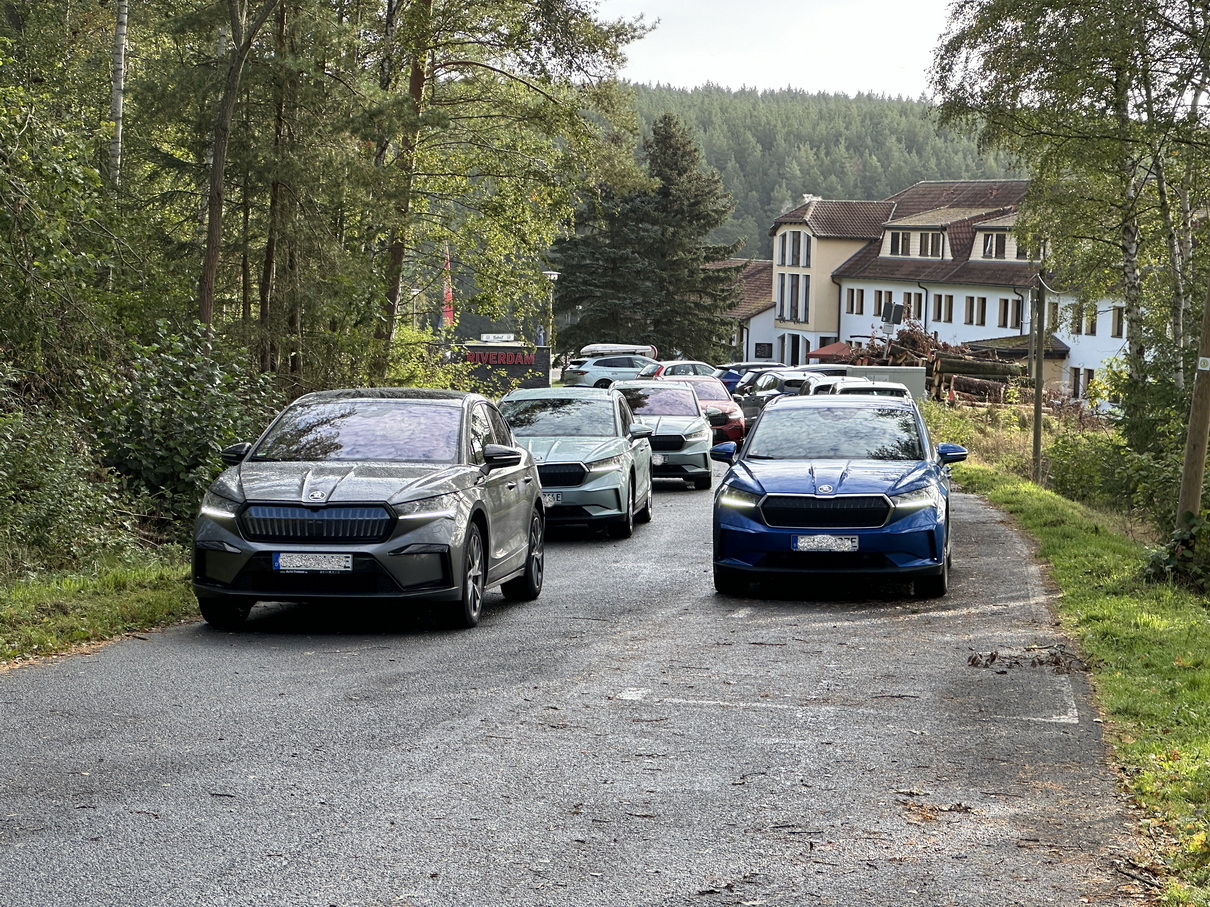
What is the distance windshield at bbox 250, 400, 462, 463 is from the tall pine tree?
60322mm

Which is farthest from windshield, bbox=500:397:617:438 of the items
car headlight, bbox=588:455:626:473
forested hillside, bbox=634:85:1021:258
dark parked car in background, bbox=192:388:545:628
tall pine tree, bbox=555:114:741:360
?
forested hillside, bbox=634:85:1021:258

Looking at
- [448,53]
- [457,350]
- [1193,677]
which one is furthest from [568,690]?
[448,53]

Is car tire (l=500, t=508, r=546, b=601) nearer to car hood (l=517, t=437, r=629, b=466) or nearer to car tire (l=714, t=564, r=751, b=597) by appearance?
car tire (l=714, t=564, r=751, b=597)

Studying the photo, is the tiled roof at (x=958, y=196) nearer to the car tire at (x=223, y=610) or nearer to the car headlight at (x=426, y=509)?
the car headlight at (x=426, y=509)

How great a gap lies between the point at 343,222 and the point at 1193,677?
1983cm

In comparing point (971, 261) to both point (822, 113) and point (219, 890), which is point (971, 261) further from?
point (822, 113)

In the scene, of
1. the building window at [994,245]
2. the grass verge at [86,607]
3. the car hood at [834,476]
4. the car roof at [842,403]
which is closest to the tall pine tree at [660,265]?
the building window at [994,245]

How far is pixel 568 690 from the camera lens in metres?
8.43

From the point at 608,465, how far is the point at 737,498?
181 inches

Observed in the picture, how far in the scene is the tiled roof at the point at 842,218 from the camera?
97562mm

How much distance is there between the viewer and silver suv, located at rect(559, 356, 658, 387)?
51.2 meters

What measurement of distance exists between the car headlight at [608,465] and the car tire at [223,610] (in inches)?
265

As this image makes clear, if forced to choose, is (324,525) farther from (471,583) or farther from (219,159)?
(219,159)

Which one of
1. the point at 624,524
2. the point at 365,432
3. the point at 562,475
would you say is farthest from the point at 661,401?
the point at 365,432
